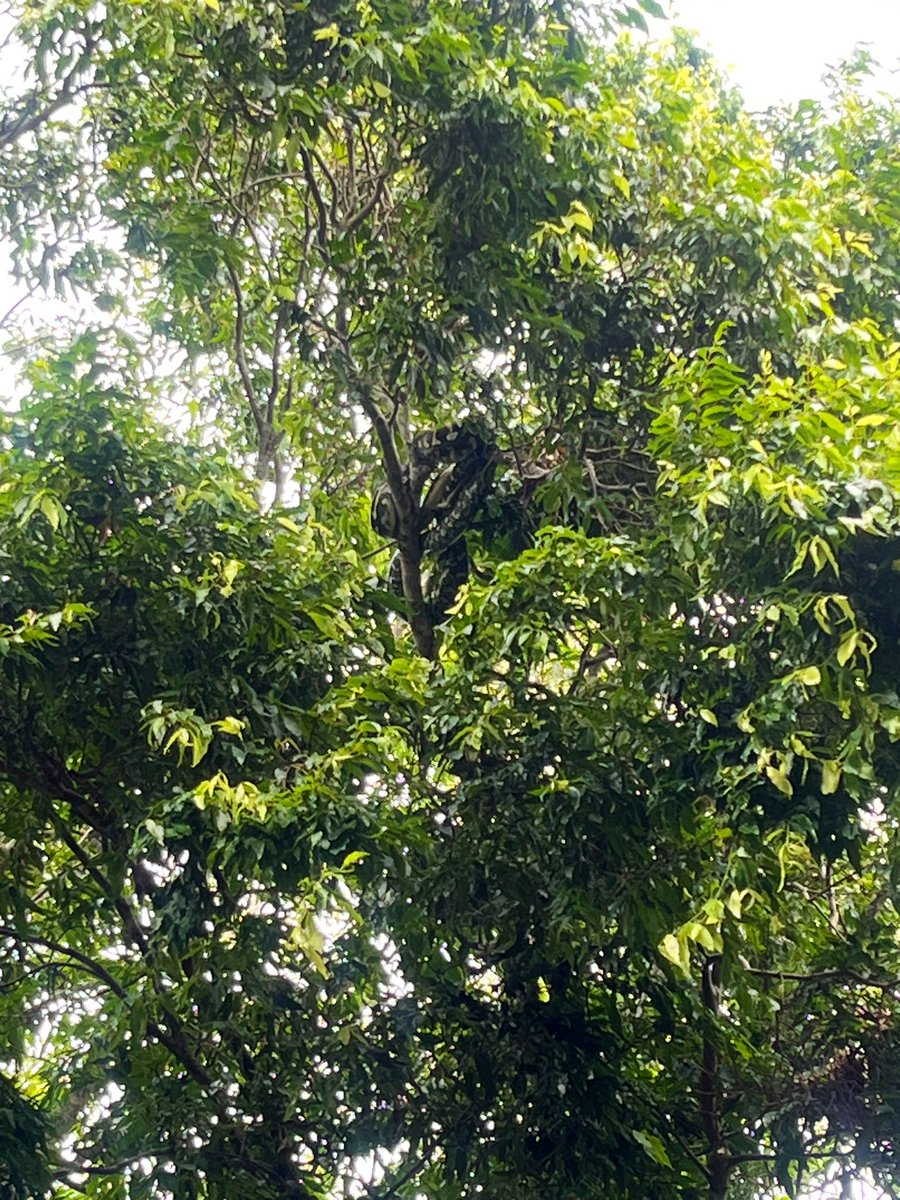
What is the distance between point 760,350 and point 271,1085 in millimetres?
2547

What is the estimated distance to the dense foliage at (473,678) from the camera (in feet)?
9.28

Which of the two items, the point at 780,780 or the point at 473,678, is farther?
the point at 473,678

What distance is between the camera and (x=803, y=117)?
4652 millimetres

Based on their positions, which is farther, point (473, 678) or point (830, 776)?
point (473, 678)

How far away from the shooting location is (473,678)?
320cm

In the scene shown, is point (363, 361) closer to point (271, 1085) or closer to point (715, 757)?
point (715, 757)

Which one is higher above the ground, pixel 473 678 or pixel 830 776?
pixel 473 678

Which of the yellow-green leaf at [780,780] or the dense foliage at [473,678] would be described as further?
the dense foliage at [473,678]

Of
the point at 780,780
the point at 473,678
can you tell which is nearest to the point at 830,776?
the point at 780,780

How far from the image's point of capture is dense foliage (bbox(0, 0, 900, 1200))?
9.28 ft

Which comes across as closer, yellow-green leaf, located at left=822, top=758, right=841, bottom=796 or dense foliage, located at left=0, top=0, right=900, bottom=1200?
yellow-green leaf, located at left=822, top=758, right=841, bottom=796

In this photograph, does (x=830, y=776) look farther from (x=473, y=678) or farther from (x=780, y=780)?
(x=473, y=678)

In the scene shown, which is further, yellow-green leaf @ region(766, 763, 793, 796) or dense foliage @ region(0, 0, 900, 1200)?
dense foliage @ region(0, 0, 900, 1200)

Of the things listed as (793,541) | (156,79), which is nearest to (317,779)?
(793,541)
